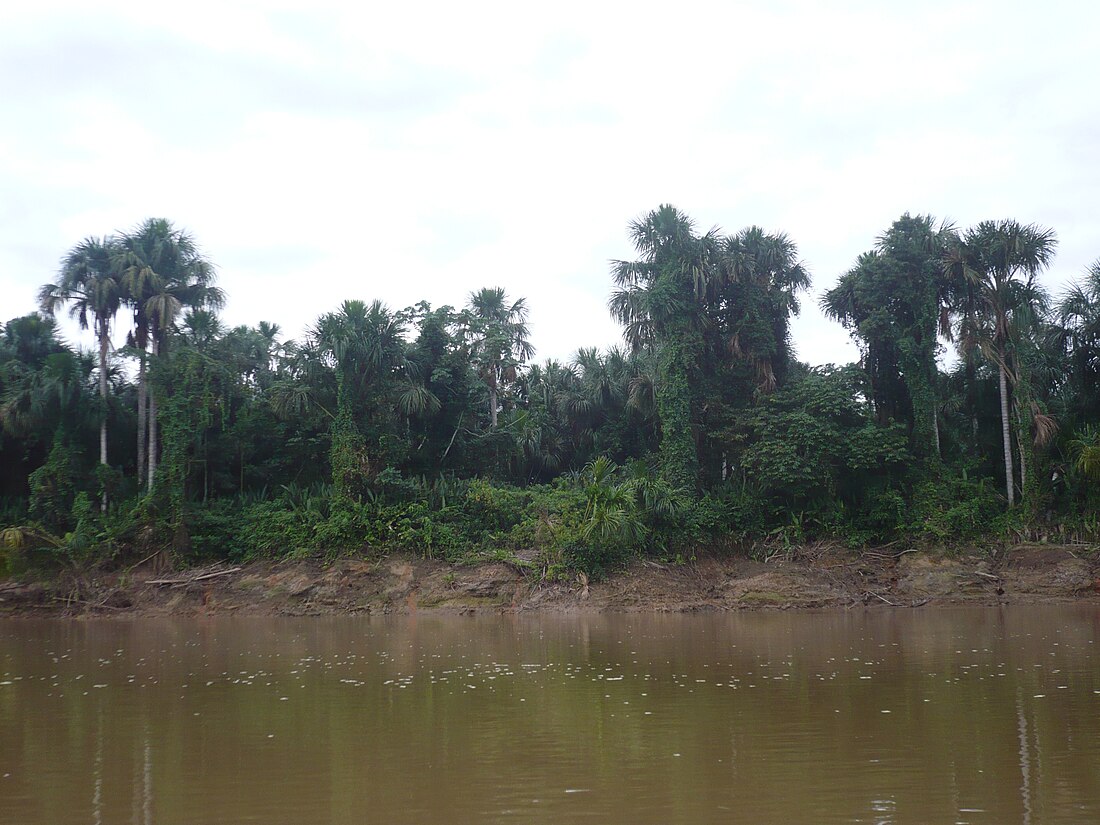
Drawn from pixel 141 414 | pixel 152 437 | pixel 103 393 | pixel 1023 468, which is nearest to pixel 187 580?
pixel 152 437

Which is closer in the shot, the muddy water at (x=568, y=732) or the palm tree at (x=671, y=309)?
the muddy water at (x=568, y=732)

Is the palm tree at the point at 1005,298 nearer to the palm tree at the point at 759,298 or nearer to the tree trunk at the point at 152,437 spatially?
the palm tree at the point at 759,298

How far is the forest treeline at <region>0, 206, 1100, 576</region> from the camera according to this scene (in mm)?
31812

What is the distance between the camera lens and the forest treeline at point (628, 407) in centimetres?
3181

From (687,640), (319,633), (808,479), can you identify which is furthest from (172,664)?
(808,479)

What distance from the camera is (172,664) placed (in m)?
17.9

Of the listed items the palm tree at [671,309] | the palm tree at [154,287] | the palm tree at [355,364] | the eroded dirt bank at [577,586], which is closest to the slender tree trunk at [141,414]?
the palm tree at [154,287]

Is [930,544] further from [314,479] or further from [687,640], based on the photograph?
[314,479]

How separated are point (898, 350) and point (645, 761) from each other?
30833mm

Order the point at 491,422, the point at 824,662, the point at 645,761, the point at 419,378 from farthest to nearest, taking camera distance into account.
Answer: the point at 491,422, the point at 419,378, the point at 824,662, the point at 645,761

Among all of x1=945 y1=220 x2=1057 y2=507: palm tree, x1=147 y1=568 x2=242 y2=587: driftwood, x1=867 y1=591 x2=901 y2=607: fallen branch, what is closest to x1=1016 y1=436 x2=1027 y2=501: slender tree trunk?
x1=945 y1=220 x2=1057 y2=507: palm tree

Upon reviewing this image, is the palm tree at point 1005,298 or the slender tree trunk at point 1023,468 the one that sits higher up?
the palm tree at point 1005,298

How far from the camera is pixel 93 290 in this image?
34969 mm

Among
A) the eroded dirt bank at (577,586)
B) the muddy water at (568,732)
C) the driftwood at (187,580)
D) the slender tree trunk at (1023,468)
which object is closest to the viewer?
the muddy water at (568,732)
